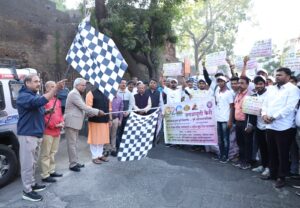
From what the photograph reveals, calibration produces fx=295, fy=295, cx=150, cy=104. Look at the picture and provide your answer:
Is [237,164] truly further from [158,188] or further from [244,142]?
[158,188]

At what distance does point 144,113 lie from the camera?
24.2 ft

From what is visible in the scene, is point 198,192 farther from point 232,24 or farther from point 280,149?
point 232,24

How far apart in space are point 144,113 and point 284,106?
3370mm

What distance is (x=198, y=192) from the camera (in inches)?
197

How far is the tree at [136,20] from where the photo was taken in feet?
43.5

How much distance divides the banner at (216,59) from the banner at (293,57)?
1972mm

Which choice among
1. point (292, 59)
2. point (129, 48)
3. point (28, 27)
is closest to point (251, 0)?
point (129, 48)

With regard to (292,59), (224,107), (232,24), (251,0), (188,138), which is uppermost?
(251,0)

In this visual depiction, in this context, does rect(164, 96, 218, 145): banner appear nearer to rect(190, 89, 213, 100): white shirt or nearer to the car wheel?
rect(190, 89, 213, 100): white shirt

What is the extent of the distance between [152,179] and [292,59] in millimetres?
3887

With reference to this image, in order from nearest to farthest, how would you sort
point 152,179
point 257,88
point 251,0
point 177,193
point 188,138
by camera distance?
1. point 177,193
2. point 152,179
3. point 257,88
4. point 188,138
5. point 251,0

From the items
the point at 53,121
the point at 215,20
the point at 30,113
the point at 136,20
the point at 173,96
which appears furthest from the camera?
the point at 215,20

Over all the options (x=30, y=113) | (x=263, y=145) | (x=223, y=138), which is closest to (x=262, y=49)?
(x=223, y=138)

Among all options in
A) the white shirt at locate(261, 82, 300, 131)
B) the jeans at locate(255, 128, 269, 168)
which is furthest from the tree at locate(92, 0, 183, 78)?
the white shirt at locate(261, 82, 300, 131)
